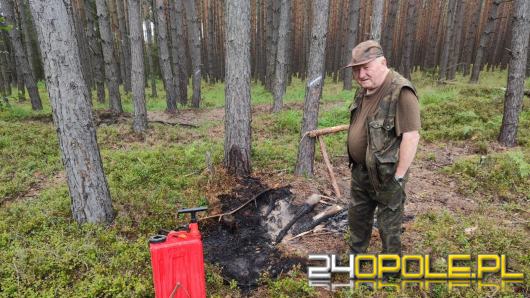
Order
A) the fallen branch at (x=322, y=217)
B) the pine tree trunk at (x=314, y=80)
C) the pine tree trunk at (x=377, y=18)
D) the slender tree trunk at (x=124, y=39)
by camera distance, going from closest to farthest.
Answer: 1. the fallen branch at (x=322, y=217)
2. the pine tree trunk at (x=314, y=80)
3. the pine tree trunk at (x=377, y=18)
4. the slender tree trunk at (x=124, y=39)

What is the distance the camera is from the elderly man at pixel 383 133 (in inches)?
118

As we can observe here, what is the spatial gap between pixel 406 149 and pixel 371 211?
1036 millimetres

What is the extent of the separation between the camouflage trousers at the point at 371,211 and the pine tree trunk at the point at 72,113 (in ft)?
11.4

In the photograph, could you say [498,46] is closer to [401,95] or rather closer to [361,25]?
[361,25]

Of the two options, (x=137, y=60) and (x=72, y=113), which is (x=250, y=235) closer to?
(x=72, y=113)

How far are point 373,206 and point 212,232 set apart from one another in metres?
2.37

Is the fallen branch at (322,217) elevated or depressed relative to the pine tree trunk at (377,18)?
depressed

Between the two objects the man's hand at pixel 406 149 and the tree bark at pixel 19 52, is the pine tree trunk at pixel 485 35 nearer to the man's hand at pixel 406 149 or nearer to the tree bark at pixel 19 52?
the man's hand at pixel 406 149

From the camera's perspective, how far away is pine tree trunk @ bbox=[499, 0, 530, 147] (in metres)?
7.43

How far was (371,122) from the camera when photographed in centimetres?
314

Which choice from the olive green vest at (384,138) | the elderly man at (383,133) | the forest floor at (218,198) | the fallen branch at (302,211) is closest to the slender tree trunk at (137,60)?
the forest floor at (218,198)

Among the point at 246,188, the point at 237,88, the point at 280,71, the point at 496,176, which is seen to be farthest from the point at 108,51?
the point at 496,176

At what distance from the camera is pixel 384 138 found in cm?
311

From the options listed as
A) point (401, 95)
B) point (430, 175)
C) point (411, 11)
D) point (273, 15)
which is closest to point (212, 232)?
point (401, 95)
